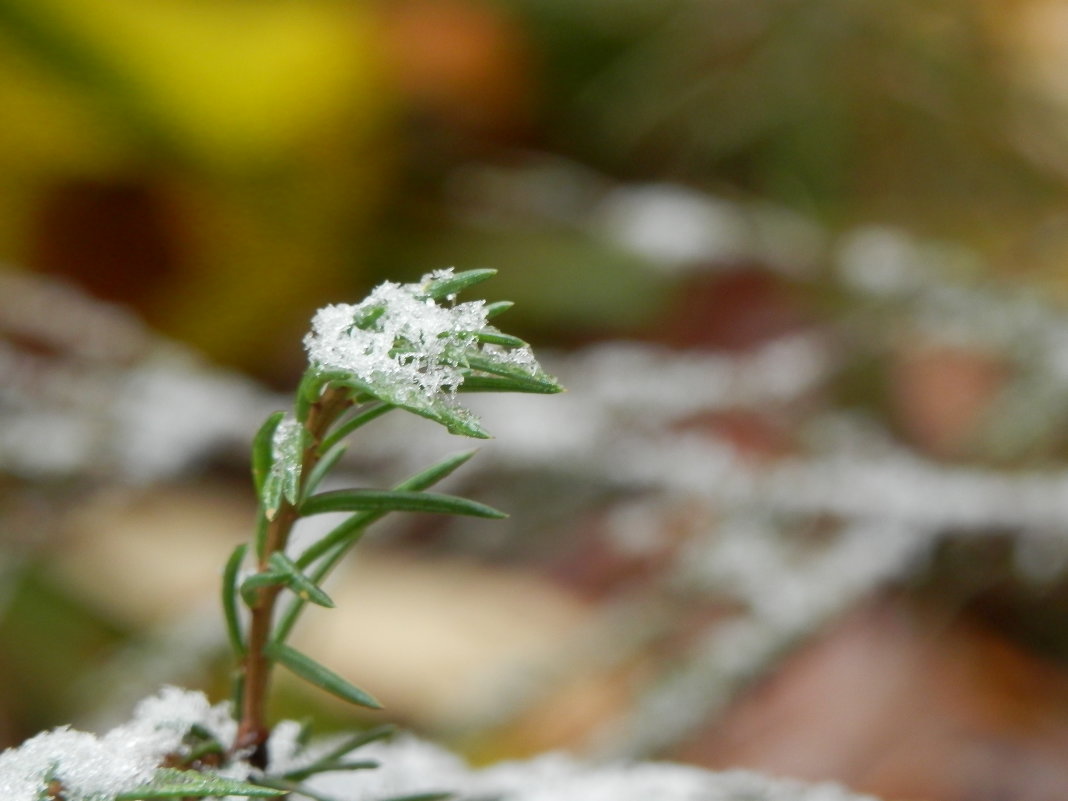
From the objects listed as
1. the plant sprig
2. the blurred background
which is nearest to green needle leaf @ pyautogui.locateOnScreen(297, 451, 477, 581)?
the plant sprig

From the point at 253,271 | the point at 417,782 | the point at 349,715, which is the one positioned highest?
the point at 253,271

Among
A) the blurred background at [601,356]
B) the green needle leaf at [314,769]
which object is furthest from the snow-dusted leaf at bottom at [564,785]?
the blurred background at [601,356]

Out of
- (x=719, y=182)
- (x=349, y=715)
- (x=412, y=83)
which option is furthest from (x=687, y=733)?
(x=412, y=83)

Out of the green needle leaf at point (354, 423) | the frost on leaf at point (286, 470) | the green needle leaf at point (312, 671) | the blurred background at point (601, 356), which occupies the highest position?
the blurred background at point (601, 356)

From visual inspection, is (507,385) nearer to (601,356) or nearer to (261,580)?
(261,580)

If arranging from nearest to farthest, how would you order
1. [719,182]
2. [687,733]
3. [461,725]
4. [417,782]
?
[417,782], [687,733], [461,725], [719,182]

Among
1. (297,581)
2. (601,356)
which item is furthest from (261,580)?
(601,356)

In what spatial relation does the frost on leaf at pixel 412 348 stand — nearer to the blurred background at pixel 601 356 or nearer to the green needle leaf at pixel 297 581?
the green needle leaf at pixel 297 581

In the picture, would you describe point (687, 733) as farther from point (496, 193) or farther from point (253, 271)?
point (496, 193)
